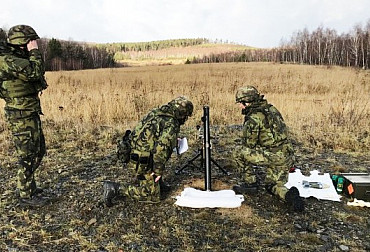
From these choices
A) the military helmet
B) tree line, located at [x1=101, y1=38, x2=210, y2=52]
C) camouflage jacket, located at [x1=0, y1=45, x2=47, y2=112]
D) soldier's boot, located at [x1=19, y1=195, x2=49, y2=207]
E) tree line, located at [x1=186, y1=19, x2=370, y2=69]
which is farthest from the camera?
tree line, located at [x1=101, y1=38, x2=210, y2=52]

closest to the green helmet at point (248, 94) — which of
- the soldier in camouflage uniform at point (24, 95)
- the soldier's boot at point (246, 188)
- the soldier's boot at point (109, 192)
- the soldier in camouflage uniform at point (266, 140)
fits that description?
the soldier in camouflage uniform at point (266, 140)

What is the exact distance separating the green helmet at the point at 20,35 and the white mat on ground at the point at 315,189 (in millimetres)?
4041

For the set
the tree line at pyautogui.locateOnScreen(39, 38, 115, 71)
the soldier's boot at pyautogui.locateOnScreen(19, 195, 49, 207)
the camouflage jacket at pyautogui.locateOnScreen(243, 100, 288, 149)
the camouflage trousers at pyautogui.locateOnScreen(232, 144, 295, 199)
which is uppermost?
the tree line at pyautogui.locateOnScreen(39, 38, 115, 71)

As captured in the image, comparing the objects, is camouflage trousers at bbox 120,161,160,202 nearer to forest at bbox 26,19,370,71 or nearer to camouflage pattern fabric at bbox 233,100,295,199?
camouflage pattern fabric at bbox 233,100,295,199

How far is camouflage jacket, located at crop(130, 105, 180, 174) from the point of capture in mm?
4301

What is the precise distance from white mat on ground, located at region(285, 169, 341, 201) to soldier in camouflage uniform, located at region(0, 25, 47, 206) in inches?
141

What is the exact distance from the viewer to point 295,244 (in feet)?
11.8

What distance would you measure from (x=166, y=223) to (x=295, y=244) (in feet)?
4.77

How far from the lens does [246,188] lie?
477 centimetres

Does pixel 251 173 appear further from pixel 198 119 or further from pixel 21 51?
pixel 198 119

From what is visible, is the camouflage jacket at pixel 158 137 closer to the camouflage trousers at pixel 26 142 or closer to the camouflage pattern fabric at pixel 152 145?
the camouflage pattern fabric at pixel 152 145

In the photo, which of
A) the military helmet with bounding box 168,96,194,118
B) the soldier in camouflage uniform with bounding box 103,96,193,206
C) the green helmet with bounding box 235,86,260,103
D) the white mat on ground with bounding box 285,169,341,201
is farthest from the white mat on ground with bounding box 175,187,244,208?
the green helmet with bounding box 235,86,260,103

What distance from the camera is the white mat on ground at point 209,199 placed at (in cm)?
445

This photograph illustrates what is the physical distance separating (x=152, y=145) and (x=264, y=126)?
4.81 ft
